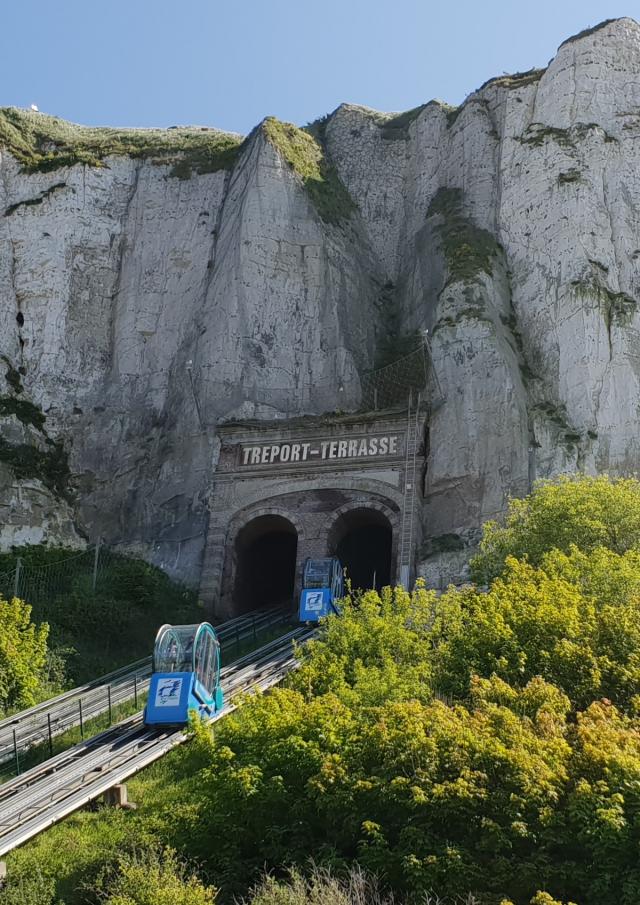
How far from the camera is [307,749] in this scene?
2186cm

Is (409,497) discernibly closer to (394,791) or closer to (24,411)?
(24,411)

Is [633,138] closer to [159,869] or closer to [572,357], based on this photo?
[572,357]

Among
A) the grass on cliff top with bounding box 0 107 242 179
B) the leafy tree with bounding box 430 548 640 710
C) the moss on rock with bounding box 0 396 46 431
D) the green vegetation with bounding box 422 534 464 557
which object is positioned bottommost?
the leafy tree with bounding box 430 548 640 710

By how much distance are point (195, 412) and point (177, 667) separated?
80.5 ft

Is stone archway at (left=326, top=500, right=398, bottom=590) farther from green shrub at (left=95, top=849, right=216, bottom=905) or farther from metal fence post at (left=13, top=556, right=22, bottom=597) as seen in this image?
green shrub at (left=95, top=849, right=216, bottom=905)

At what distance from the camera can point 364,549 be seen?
54406 mm

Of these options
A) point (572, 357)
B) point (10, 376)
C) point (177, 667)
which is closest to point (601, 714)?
point (177, 667)

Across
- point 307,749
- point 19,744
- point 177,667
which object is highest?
point 177,667

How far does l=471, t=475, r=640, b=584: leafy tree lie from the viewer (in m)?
37.2

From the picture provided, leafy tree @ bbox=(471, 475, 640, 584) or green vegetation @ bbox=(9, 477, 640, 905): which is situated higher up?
leafy tree @ bbox=(471, 475, 640, 584)

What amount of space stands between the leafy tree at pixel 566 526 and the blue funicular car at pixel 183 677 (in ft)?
32.6

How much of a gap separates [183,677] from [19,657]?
6.82 m

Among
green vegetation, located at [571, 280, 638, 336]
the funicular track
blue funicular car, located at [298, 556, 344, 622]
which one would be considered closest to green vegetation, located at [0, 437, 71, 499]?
blue funicular car, located at [298, 556, 344, 622]

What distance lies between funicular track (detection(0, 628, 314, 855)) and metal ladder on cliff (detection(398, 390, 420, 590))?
13.6m
